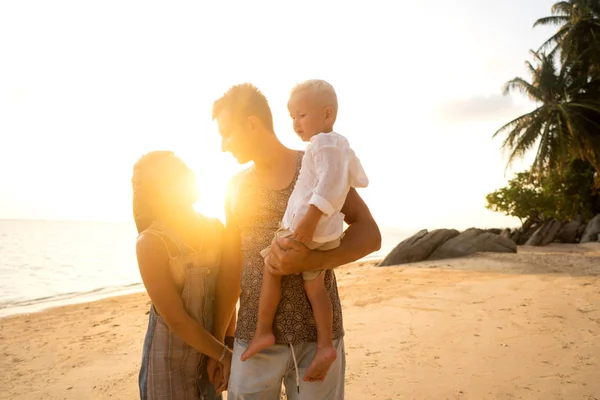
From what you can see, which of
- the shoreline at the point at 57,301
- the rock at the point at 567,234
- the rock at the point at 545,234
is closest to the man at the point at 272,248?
the shoreline at the point at 57,301

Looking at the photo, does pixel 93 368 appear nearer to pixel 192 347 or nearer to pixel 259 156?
pixel 192 347

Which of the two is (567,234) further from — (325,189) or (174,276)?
(174,276)

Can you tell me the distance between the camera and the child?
6.07ft

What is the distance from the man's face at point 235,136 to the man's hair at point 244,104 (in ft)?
0.10

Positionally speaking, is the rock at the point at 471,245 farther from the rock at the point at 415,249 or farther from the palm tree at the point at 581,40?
the palm tree at the point at 581,40

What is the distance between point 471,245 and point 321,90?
17.7m

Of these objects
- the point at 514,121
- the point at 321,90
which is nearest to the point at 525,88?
the point at 514,121

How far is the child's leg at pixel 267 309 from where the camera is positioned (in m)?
1.88

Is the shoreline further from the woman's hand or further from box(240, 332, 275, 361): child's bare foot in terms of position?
box(240, 332, 275, 361): child's bare foot

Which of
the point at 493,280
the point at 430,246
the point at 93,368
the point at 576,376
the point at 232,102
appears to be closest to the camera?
the point at 232,102

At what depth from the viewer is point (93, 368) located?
6.31 metres

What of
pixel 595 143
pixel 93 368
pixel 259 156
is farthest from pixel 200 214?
pixel 595 143

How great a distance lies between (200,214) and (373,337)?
4.85 meters

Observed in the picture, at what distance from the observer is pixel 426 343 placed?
231 inches
